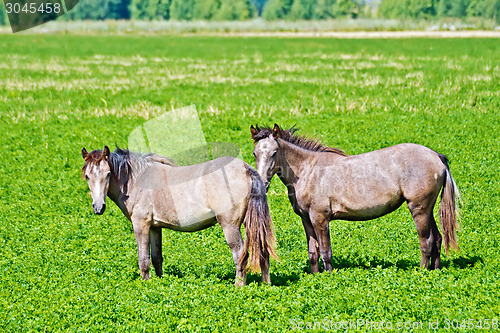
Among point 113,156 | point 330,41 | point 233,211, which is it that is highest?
point 113,156

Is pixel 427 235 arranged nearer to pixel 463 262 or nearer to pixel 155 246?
pixel 463 262

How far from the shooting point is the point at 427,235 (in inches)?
465

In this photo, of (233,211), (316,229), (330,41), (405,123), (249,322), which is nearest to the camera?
(249,322)

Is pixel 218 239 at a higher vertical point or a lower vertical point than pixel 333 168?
lower

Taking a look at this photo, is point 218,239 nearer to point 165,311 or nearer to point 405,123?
point 165,311

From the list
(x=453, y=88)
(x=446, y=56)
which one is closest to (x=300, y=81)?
(x=453, y=88)

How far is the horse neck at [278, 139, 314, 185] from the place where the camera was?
12.0 m

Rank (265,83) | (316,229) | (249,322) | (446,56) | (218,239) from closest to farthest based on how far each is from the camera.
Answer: (249,322) < (316,229) < (218,239) < (265,83) < (446,56)

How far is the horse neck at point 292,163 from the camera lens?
12.0 m

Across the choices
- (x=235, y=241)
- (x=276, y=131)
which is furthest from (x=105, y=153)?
(x=276, y=131)

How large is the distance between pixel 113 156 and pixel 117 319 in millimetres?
2870

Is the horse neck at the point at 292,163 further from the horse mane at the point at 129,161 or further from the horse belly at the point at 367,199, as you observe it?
the horse mane at the point at 129,161

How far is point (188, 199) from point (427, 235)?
179 inches

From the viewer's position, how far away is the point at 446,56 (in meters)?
50.4
